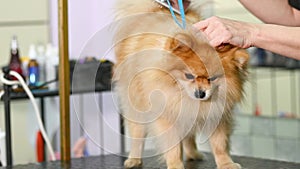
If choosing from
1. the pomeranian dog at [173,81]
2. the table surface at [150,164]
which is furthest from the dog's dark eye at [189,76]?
the table surface at [150,164]

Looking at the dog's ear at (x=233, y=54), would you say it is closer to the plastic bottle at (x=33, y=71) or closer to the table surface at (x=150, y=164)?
the table surface at (x=150, y=164)

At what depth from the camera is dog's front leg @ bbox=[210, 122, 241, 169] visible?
149 cm

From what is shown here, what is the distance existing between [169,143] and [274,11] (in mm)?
471

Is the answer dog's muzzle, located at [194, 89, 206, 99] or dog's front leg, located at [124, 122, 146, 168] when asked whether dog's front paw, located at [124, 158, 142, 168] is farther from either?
dog's muzzle, located at [194, 89, 206, 99]

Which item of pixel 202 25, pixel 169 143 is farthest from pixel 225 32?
pixel 169 143

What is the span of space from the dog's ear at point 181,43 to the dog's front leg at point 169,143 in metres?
0.17

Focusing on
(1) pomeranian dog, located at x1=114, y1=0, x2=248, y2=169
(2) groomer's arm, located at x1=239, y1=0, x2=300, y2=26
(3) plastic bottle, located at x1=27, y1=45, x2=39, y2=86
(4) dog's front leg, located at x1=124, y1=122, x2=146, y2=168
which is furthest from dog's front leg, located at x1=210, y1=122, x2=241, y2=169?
(3) plastic bottle, located at x1=27, y1=45, x2=39, y2=86

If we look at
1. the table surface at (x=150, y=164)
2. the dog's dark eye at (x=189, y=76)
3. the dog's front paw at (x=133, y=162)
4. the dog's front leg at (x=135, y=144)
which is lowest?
the table surface at (x=150, y=164)

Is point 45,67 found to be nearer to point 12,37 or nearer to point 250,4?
point 12,37

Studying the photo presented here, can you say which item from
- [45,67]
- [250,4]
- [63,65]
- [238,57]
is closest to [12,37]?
[45,67]

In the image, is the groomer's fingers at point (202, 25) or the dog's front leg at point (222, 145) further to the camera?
the dog's front leg at point (222, 145)

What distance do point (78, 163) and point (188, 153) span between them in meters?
0.28

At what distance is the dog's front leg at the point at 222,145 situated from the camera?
1488mm

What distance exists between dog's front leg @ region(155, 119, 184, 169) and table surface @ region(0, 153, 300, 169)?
79mm
